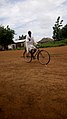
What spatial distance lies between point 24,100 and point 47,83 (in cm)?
174

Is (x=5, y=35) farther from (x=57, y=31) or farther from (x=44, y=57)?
(x=44, y=57)

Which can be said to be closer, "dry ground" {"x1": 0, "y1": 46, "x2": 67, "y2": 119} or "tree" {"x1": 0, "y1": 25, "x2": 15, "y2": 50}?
"dry ground" {"x1": 0, "y1": 46, "x2": 67, "y2": 119}

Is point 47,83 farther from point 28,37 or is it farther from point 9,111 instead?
point 28,37

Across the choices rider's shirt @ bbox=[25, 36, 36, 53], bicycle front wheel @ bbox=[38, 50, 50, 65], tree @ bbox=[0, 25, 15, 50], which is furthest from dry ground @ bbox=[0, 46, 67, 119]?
tree @ bbox=[0, 25, 15, 50]

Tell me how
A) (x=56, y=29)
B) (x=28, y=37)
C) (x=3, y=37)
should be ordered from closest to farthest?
(x=28, y=37) < (x=3, y=37) < (x=56, y=29)

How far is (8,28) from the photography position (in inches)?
2386

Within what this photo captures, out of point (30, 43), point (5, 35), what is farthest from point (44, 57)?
point (5, 35)

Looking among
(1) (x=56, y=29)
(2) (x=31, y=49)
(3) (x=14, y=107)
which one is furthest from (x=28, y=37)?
(1) (x=56, y=29)

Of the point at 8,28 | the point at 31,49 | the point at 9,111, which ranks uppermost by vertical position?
the point at 8,28

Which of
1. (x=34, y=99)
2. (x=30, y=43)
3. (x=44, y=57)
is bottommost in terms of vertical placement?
(x=34, y=99)

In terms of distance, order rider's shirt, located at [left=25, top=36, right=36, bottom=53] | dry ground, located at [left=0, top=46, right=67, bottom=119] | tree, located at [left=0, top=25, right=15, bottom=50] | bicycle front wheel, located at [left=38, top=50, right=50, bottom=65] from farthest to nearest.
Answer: tree, located at [left=0, top=25, right=15, bottom=50] < rider's shirt, located at [left=25, top=36, right=36, bottom=53] < bicycle front wheel, located at [left=38, top=50, right=50, bottom=65] < dry ground, located at [left=0, top=46, right=67, bottom=119]

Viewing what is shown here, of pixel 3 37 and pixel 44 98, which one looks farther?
pixel 3 37

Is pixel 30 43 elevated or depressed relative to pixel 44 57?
elevated

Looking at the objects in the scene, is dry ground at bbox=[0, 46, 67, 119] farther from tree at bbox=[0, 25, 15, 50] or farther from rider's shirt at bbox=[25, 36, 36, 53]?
tree at bbox=[0, 25, 15, 50]
